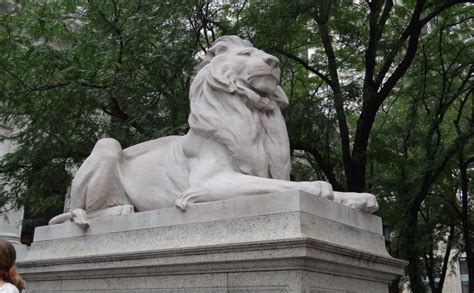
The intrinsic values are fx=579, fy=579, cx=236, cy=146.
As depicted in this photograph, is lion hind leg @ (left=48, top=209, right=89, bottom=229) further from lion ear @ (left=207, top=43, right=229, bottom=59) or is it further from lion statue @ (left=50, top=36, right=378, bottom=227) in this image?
lion ear @ (left=207, top=43, right=229, bottom=59)

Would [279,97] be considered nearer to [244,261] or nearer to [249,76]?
[249,76]

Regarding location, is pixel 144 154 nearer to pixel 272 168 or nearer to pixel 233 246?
pixel 272 168

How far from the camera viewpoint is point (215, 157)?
18.2ft

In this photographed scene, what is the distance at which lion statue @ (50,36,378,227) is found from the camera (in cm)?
536

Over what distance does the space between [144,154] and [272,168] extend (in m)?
1.62

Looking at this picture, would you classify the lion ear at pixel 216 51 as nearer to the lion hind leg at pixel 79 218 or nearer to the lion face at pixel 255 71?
the lion face at pixel 255 71

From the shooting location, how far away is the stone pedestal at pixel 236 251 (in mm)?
4473

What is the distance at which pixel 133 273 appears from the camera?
540cm

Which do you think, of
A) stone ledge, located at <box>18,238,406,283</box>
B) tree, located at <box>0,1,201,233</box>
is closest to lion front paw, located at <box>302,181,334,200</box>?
stone ledge, located at <box>18,238,406,283</box>

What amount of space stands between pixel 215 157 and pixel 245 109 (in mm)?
576

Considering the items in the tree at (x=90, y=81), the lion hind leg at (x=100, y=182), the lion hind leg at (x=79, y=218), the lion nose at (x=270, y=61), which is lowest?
the lion hind leg at (x=79, y=218)

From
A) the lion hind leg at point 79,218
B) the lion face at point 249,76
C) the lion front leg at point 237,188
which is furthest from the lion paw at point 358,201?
the lion hind leg at point 79,218

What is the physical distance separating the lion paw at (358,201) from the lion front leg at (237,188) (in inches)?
9.9

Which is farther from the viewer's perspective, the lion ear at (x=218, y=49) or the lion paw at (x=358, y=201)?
the lion ear at (x=218, y=49)
